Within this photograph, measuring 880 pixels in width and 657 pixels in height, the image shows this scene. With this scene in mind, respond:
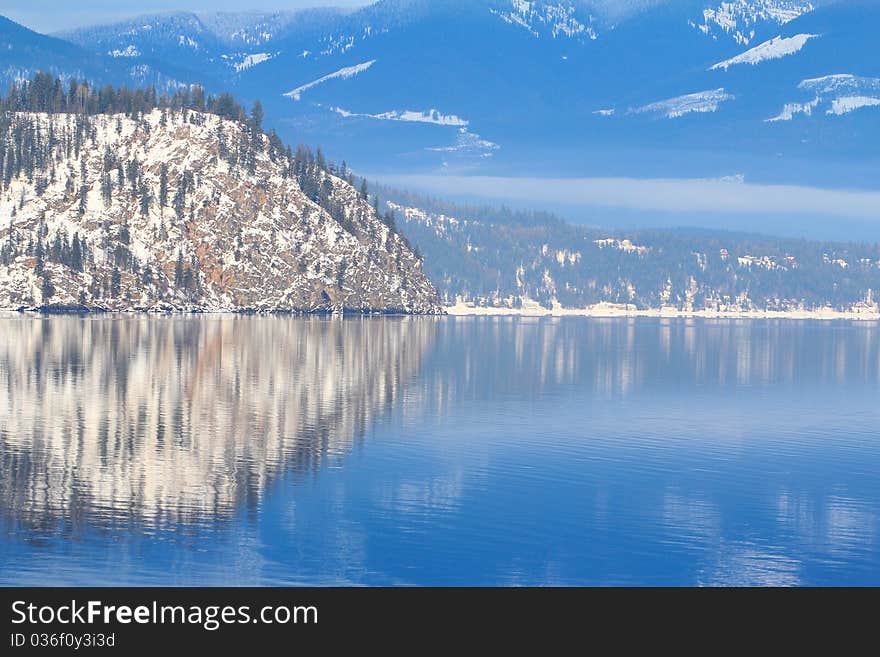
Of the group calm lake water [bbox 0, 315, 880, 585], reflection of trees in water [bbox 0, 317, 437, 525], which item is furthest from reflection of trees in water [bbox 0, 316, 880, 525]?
calm lake water [bbox 0, 315, 880, 585]

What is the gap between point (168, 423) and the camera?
10369 cm

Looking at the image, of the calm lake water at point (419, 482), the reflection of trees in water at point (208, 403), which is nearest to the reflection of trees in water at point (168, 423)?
the reflection of trees in water at point (208, 403)

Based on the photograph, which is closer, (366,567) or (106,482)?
(366,567)

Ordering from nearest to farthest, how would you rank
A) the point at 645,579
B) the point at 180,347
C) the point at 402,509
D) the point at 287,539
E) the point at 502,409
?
1. the point at 645,579
2. the point at 287,539
3. the point at 402,509
4. the point at 502,409
5. the point at 180,347

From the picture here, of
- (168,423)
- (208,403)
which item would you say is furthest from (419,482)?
(208,403)

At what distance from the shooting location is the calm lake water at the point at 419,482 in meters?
61.9

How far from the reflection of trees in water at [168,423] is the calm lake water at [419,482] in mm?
316

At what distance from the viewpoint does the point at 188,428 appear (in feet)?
333

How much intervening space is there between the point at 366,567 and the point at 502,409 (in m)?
66.2

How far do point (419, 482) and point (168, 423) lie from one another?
27379 millimetres

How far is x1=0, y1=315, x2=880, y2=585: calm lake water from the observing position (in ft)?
203
